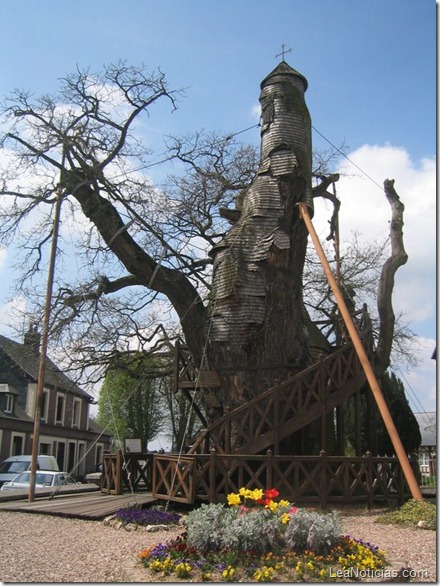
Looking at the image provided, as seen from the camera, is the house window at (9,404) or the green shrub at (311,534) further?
the house window at (9,404)

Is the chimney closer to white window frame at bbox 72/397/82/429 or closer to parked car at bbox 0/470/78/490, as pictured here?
parked car at bbox 0/470/78/490

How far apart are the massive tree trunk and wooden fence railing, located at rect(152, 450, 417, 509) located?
2462 millimetres

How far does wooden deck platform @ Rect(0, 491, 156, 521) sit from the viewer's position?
11.4 metres

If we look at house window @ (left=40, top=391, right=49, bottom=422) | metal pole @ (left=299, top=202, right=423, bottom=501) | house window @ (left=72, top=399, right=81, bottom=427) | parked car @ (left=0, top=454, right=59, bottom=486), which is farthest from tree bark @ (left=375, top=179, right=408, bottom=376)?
house window @ (left=72, top=399, right=81, bottom=427)

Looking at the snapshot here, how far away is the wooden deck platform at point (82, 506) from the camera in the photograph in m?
11.4

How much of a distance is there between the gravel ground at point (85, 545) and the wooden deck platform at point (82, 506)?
161 mm

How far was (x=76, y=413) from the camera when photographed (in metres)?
42.4

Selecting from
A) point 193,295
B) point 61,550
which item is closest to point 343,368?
point 193,295

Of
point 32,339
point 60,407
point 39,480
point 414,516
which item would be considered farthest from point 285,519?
point 60,407

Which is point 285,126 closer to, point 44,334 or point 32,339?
point 44,334

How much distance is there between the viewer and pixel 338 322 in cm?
2066

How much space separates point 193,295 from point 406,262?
6005 mm

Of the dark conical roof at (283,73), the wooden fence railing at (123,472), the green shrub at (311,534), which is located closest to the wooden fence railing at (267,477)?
the wooden fence railing at (123,472)

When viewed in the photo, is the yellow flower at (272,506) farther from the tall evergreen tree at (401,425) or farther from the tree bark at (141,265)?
the tall evergreen tree at (401,425)
